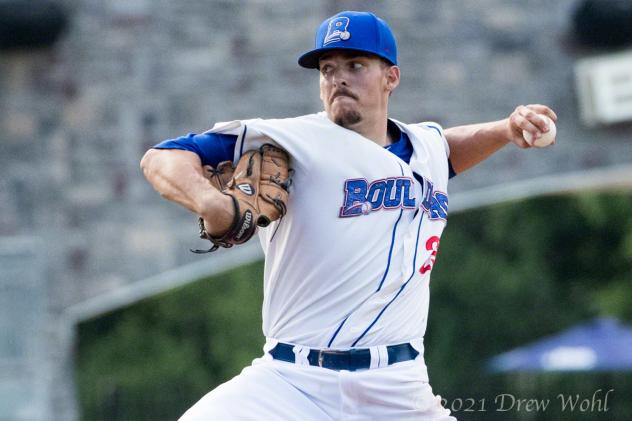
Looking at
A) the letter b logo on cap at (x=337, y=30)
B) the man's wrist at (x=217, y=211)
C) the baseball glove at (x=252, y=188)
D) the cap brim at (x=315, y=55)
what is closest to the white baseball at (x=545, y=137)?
the cap brim at (x=315, y=55)

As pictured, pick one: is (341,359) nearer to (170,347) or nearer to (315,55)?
(315,55)

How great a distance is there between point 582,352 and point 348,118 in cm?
531

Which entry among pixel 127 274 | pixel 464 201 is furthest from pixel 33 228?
pixel 464 201

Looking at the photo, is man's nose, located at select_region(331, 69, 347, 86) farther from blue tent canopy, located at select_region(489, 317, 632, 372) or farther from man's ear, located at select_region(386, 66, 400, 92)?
blue tent canopy, located at select_region(489, 317, 632, 372)

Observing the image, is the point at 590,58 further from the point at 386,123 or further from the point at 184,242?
the point at 386,123

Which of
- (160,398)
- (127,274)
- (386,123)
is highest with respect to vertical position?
(386,123)

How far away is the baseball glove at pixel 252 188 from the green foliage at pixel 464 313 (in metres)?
5.57

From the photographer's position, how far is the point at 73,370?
9133mm

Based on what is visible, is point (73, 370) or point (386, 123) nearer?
point (386, 123)

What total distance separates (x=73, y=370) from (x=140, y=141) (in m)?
1.85

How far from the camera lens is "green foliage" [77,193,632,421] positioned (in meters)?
9.16

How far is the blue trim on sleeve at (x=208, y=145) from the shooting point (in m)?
3.48

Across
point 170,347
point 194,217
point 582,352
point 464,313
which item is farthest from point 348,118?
point 464,313

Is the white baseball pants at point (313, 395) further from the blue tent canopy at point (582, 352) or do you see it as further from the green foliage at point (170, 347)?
the green foliage at point (170, 347)
